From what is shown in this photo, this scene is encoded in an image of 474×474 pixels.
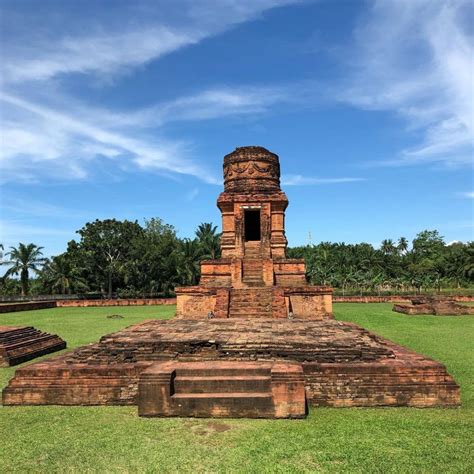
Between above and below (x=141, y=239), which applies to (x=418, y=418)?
below

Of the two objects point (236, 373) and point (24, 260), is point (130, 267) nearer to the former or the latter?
point (24, 260)

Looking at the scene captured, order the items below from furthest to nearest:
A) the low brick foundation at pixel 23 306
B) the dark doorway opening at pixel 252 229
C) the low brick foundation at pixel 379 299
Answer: the low brick foundation at pixel 379 299, the low brick foundation at pixel 23 306, the dark doorway opening at pixel 252 229

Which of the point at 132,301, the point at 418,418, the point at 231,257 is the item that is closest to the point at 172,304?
the point at 132,301

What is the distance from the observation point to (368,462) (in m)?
Answer: 3.88

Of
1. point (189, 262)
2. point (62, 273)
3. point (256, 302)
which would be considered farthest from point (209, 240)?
point (256, 302)

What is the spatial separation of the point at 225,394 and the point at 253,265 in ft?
33.3

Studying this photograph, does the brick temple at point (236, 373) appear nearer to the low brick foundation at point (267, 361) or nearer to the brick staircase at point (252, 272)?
the low brick foundation at point (267, 361)

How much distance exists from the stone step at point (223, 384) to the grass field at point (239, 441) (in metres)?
0.41

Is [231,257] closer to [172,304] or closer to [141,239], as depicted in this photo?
[172,304]

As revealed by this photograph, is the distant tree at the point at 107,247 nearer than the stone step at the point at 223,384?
No

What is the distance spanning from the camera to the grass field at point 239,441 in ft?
12.6

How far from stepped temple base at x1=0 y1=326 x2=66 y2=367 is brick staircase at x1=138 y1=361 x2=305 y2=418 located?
4.81 metres

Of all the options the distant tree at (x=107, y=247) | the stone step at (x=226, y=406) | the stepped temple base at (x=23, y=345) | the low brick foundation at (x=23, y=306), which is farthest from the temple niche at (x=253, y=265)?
the distant tree at (x=107, y=247)

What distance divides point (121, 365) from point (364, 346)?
3.78 m
